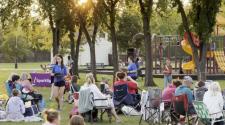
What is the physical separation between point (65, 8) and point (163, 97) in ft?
64.0

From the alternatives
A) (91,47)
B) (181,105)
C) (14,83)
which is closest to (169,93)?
(181,105)

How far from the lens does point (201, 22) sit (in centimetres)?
2581

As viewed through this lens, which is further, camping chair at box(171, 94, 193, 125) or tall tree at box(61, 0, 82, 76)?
tall tree at box(61, 0, 82, 76)

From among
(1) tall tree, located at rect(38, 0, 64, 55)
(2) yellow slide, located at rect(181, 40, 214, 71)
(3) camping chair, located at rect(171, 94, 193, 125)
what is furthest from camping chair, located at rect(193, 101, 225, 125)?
(2) yellow slide, located at rect(181, 40, 214, 71)

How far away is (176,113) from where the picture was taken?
46.5 feet

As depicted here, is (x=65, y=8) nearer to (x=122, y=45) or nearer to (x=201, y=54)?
(x=201, y=54)

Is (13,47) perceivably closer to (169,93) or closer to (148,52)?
(148,52)

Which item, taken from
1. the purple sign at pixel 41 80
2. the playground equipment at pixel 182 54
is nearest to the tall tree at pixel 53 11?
the purple sign at pixel 41 80

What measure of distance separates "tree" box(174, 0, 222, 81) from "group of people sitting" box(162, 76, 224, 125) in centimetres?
1100

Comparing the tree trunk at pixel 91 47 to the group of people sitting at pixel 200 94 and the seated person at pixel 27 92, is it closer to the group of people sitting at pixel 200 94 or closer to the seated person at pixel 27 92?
A: the seated person at pixel 27 92

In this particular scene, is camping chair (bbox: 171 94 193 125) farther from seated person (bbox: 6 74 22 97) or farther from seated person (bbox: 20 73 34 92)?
seated person (bbox: 6 74 22 97)

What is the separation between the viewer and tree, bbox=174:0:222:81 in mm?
25734

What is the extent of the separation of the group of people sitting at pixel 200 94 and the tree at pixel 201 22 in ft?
36.1

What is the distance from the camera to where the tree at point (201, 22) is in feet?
84.4
